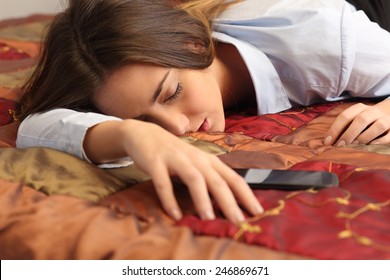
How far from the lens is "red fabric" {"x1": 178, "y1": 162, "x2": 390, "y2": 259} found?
62 centimetres

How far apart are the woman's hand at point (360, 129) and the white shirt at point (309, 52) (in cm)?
20

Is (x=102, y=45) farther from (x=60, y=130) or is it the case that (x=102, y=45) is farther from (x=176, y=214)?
(x=176, y=214)

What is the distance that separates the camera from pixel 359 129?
41.5 inches

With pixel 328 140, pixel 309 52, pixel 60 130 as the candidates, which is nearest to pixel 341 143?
pixel 328 140

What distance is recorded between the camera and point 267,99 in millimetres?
1292

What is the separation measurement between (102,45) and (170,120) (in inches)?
7.7

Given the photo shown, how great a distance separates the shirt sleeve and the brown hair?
0.06 meters

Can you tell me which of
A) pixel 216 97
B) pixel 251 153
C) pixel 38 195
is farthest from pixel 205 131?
pixel 38 195

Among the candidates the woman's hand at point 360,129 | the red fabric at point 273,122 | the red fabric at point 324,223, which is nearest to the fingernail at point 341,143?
the woman's hand at point 360,129

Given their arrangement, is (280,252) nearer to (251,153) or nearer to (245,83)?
(251,153)

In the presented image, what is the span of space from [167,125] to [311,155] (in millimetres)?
278

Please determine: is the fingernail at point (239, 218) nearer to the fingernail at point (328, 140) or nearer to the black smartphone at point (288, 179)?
the black smartphone at point (288, 179)

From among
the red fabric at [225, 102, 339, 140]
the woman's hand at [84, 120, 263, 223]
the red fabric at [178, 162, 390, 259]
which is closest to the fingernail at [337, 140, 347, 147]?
the red fabric at [225, 102, 339, 140]

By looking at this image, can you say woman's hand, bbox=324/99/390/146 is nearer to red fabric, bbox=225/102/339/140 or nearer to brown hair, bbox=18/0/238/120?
red fabric, bbox=225/102/339/140
